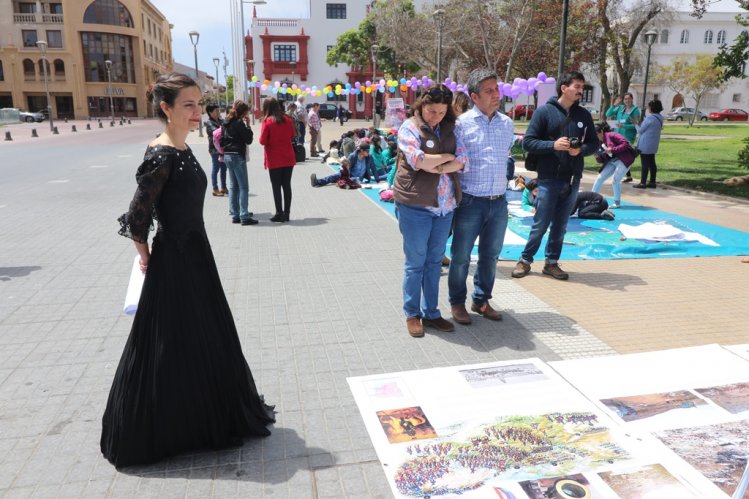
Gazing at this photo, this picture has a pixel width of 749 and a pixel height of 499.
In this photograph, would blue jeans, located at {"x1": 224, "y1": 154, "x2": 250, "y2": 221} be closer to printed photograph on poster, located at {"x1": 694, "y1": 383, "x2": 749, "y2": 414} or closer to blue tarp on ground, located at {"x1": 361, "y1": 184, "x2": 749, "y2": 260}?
blue tarp on ground, located at {"x1": 361, "y1": 184, "x2": 749, "y2": 260}

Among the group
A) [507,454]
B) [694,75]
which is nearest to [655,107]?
[507,454]

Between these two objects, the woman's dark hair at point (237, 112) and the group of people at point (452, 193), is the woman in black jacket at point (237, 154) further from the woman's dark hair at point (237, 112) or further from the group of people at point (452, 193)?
the group of people at point (452, 193)

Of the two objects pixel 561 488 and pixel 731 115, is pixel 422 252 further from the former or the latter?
pixel 731 115

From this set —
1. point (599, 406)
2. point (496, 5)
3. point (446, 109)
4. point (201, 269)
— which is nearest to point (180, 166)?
point (201, 269)

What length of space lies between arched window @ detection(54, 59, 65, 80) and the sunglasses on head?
70.2m

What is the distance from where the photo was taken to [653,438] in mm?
3061

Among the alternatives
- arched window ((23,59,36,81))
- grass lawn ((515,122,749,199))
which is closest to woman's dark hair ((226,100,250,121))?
grass lawn ((515,122,749,199))

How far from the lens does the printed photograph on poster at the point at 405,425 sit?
3.12m

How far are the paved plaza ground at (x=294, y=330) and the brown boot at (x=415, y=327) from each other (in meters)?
0.07

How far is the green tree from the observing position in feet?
169

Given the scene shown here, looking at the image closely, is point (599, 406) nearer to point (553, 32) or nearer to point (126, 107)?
point (553, 32)

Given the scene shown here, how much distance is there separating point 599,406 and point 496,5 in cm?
2460

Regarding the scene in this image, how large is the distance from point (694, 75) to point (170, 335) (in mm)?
60443

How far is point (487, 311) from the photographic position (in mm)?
4930
